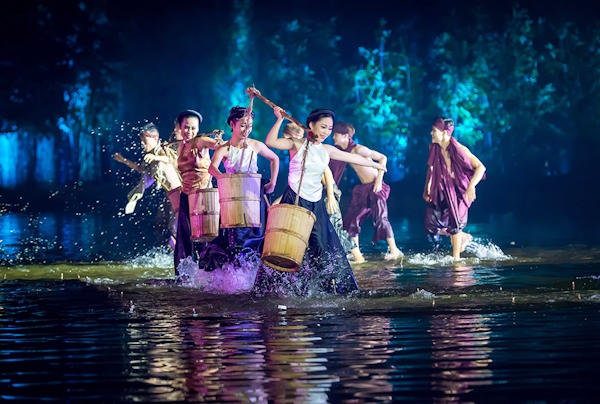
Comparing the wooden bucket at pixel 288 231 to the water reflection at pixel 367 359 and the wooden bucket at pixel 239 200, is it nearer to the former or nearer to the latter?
the wooden bucket at pixel 239 200

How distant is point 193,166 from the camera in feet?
35.2

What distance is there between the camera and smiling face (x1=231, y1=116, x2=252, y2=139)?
31.7ft

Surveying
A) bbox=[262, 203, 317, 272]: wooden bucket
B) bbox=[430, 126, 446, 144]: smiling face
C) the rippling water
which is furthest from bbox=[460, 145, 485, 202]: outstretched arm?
bbox=[262, 203, 317, 272]: wooden bucket

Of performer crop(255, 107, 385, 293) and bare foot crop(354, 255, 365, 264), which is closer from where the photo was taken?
performer crop(255, 107, 385, 293)

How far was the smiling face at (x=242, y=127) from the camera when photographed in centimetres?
966

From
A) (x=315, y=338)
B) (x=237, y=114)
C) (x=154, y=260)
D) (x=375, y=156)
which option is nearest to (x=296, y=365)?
(x=315, y=338)

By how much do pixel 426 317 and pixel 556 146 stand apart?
35.0 meters

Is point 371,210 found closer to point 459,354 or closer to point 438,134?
point 438,134

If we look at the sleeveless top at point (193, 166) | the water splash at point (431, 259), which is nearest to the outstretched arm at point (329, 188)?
the sleeveless top at point (193, 166)

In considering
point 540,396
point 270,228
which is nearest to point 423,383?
point 540,396

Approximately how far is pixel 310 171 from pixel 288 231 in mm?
966

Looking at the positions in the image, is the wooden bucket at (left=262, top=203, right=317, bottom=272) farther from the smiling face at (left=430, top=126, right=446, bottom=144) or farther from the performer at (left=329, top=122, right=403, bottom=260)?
the smiling face at (left=430, top=126, right=446, bottom=144)

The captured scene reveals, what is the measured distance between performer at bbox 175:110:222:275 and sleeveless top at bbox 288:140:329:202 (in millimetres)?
1737

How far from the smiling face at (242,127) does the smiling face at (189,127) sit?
1025 mm
